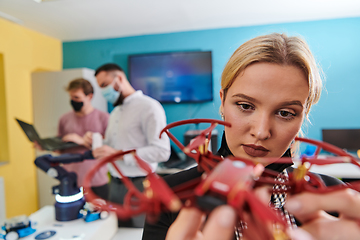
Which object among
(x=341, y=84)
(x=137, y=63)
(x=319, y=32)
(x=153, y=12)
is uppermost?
(x=153, y=12)

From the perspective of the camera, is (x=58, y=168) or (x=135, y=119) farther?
(x=135, y=119)

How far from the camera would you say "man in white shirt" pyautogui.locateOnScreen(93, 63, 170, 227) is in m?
1.57

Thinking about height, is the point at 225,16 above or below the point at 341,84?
above

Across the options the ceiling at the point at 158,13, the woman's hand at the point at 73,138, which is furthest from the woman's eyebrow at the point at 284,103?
the ceiling at the point at 158,13

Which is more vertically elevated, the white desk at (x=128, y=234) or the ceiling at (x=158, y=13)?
the ceiling at (x=158, y=13)

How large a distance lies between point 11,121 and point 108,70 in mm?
1442

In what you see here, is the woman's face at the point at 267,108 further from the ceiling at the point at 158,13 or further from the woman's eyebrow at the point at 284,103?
the ceiling at the point at 158,13

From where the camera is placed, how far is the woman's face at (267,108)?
41 cm

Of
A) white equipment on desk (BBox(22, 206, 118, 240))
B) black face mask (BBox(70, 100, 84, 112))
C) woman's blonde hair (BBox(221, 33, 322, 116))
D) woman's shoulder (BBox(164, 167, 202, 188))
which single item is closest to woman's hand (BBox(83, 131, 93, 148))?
black face mask (BBox(70, 100, 84, 112))

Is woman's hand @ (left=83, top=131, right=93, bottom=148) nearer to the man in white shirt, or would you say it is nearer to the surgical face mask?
the man in white shirt

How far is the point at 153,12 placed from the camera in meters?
2.35

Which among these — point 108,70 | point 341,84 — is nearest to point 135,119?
point 108,70

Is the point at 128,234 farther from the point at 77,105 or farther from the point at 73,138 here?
the point at 77,105

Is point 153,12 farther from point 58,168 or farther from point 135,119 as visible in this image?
point 58,168
